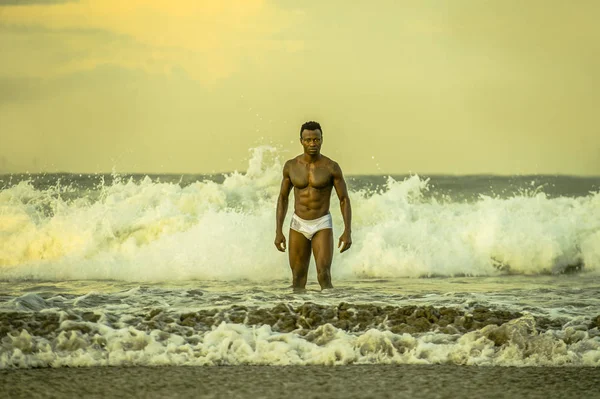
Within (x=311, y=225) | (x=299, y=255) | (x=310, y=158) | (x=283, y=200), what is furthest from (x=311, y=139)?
(x=299, y=255)

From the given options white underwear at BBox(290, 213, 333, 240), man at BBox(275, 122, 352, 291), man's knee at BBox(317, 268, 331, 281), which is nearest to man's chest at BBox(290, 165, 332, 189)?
man at BBox(275, 122, 352, 291)

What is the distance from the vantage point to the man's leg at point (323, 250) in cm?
1048

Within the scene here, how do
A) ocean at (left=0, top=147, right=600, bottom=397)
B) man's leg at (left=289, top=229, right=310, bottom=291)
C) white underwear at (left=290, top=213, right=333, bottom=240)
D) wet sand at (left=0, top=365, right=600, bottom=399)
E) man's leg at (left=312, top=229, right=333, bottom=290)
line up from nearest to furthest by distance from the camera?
wet sand at (left=0, top=365, right=600, bottom=399), ocean at (left=0, top=147, right=600, bottom=397), man's leg at (left=312, top=229, right=333, bottom=290), white underwear at (left=290, top=213, right=333, bottom=240), man's leg at (left=289, top=229, right=310, bottom=291)

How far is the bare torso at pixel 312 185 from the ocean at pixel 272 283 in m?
1.02

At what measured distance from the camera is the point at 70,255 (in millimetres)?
16891

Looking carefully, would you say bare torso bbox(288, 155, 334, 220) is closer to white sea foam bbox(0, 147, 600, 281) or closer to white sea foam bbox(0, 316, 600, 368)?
white sea foam bbox(0, 316, 600, 368)

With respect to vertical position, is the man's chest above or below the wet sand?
above

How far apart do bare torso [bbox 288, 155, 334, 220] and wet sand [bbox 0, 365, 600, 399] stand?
160 inches

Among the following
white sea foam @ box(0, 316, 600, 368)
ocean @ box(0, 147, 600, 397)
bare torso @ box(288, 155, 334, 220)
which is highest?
bare torso @ box(288, 155, 334, 220)

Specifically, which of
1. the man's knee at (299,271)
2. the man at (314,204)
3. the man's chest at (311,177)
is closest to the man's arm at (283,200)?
the man at (314,204)

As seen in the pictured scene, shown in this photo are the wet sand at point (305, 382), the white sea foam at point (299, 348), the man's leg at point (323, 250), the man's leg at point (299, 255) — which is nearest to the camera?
the wet sand at point (305, 382)

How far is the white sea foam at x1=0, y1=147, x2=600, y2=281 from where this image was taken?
16.1 m

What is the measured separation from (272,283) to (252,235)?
3.05 meters

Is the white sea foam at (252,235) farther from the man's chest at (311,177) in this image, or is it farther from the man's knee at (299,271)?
the man's chest at (311,177)
